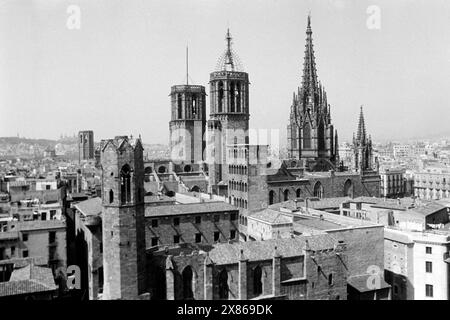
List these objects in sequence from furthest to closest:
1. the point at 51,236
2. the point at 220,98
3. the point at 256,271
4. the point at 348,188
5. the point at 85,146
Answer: the point at 85,146, the point at 220,98, the point at 348,188, the point at 51,236, the point at 256,271

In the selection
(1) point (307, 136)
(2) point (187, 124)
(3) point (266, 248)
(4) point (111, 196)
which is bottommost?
(3) point (266, 248)

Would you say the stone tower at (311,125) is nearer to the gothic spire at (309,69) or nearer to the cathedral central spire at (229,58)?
the gothic spire at (309,69)

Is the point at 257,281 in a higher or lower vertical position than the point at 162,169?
lower

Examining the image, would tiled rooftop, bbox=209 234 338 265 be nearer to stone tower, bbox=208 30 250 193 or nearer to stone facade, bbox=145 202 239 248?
stone facade, bbox=145 202 239 248

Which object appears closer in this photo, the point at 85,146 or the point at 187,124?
the point at 187,124

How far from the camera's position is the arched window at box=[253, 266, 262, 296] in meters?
25.9

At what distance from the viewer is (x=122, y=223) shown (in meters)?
24.3

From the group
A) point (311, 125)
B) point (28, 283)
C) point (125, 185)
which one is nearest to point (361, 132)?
point (311, 125)

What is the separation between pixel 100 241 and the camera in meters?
30.6

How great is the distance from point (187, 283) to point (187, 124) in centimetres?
4813

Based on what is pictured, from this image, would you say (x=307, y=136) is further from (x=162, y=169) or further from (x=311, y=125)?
(x=162, y=169)

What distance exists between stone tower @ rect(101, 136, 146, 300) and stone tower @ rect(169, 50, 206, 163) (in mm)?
45174

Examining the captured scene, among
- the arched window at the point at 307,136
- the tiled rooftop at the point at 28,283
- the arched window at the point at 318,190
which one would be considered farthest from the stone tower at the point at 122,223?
the arched window at the point at 307,136
